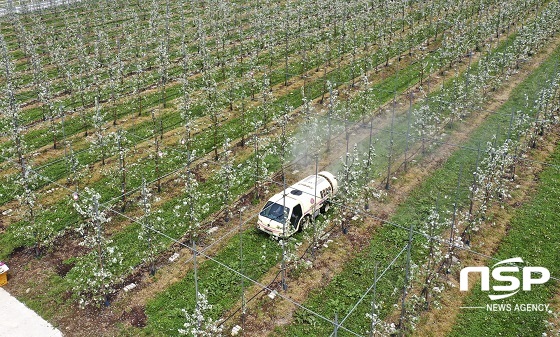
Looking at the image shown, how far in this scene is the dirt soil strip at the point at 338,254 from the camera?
16.1 metres

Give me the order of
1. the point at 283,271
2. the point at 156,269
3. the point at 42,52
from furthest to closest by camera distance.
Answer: the point at 42,52
the point at 156,269
the point at 283,271

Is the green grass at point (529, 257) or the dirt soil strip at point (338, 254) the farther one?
the dirt soil strip at point (338, 254)

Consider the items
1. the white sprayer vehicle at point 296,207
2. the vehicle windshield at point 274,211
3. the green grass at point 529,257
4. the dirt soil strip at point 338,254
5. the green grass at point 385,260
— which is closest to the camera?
the green grass at point 529,257

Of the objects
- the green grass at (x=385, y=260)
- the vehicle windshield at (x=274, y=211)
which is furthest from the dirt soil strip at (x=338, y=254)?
the vehicle windshield at (x=274, y=211)

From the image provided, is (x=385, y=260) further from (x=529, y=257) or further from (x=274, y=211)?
(x=529, y=257)

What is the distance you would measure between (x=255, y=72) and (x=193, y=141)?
35.9 ft

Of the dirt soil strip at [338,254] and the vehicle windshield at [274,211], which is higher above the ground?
the vehicle windshield at [274,211]

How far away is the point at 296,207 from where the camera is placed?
1948 centimetres

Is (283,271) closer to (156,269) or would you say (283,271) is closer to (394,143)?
(156,269)

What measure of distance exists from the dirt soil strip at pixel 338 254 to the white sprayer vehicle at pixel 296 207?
5.02 feet

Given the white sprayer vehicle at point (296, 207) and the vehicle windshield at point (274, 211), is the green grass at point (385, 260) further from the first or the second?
the vehicle windshield at point (274, 211)

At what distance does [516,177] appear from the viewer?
76.6 feet

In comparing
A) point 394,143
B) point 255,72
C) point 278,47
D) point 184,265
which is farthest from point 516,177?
point 278,47

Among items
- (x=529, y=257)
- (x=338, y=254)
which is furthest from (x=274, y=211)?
(x=529, y=257)
